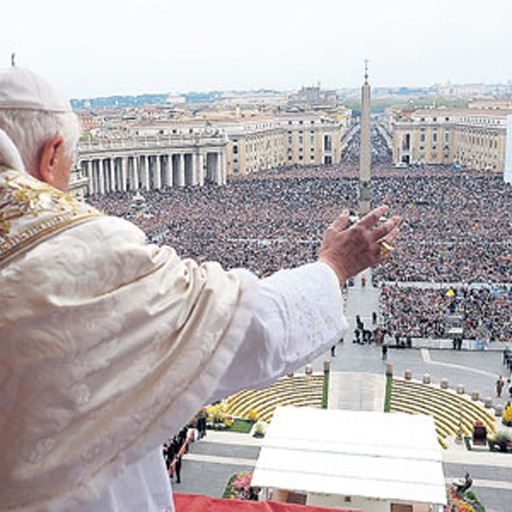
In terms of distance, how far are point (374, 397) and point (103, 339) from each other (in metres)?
17.2

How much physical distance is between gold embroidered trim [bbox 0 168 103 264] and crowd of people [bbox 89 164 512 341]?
71.7 feet

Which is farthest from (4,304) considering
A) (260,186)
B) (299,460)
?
(260,186)

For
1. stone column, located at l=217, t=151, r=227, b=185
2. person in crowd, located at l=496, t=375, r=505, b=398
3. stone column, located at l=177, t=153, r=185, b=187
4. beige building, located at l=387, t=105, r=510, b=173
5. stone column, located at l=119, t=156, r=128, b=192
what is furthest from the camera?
beige building, located at l=387, t=105, r=510, b=173

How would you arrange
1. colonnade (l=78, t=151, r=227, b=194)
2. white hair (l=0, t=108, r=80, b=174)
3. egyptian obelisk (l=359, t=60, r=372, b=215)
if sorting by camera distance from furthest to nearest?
1. colonnade (l=78, t=151, r=227, b=194)
2. egyptian obelisk (l=359, t=60, r=372, b=215)
3. white hair (l=0, t=108, r=80, b=174)

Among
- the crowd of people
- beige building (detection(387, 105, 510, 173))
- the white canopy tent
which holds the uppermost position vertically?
beige building (detection(387, 105, 510, 173))

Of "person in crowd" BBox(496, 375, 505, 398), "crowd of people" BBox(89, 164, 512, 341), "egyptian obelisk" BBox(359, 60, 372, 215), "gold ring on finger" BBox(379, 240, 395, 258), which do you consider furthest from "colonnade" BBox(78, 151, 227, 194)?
"gold ring on finger" BBox(379, 240, 395, 258)

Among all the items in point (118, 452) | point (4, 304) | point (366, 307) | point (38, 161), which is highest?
point (38, 161)

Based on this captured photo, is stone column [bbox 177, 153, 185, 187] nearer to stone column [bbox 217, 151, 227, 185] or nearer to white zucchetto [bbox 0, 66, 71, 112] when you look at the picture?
stone column [bbox 217, 151, 227, 185]

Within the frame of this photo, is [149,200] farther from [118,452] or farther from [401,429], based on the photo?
[118,452]

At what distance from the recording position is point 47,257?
1591 millimetres

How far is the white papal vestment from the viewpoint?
156 centimetres

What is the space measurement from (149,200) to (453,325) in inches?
1337

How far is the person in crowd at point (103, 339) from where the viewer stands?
1.56m

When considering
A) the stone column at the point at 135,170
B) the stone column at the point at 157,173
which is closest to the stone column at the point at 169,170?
the stone column at the point at 157,173
